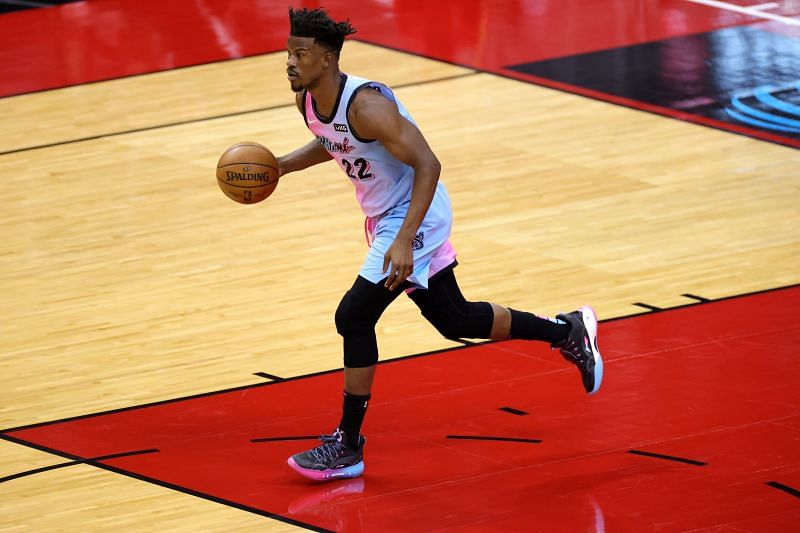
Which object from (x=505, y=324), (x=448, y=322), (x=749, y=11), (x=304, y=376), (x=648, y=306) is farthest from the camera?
(x=749, y=11)

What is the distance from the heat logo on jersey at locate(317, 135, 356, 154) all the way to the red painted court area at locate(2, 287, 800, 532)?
115cm

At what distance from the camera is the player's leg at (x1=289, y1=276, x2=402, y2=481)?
5824mm

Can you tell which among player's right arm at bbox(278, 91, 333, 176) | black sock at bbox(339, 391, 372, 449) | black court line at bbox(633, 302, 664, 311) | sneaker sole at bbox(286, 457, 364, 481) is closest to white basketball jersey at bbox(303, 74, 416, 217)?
player's right arm at bbox(278, 91, 333, 176)

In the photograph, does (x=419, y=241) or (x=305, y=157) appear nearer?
(x=419, y=241)

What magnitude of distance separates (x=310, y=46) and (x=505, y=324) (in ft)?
4.22

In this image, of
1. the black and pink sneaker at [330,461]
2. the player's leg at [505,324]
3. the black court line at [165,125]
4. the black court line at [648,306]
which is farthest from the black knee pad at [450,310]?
the black court line at [165,125]

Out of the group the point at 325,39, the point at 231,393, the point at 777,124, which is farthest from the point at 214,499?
the point at 777,124

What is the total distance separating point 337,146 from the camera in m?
5.87

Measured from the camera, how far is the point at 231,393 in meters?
6.89

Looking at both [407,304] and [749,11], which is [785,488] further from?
[749,11]

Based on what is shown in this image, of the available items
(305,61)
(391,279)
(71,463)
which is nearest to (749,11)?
(305,61)

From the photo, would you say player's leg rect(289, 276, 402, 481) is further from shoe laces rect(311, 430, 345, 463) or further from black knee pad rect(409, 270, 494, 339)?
black knee pad rect(409, 270, 494, 339)

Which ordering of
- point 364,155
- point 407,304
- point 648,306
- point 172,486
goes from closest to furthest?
point 364,155
point 172,486
point 648,306
point 407,304

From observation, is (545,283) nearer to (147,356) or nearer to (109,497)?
(147,356)
